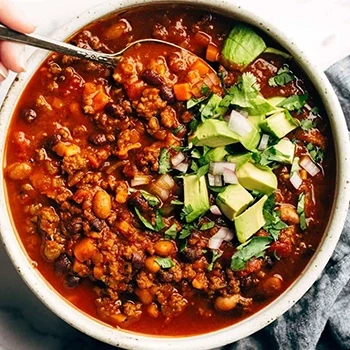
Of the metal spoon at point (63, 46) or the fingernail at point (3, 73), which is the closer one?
the metal spoon at point (63, 46)

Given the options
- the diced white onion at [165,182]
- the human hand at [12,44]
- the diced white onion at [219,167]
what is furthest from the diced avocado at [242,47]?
the human hand at [12,44]

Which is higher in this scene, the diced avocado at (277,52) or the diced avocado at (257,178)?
the diced avocado at (277,52)

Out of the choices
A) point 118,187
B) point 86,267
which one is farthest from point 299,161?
point 86,267

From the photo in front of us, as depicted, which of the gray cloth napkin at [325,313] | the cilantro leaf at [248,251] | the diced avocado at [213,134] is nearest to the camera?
the diced avocado at [213,134]

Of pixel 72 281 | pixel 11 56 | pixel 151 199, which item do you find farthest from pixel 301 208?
pixel 11 56

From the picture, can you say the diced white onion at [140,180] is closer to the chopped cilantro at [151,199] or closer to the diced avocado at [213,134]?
the chopped cilantro at [151,199]

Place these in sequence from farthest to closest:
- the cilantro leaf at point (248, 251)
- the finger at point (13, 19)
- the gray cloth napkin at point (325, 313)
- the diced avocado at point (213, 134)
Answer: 1. the gray cloth napkin at point (325, 313)
2. the cilantro leaf at point (248, 251)
3. the diced avocado at point (213, 134)
4. the finger at point (13, 19)

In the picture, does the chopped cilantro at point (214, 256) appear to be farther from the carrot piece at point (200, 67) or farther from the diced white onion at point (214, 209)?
the carrot piece at point (200, 67)
